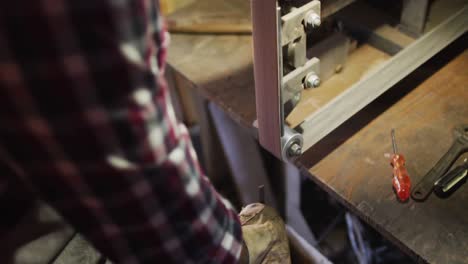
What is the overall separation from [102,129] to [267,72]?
1.23 feet

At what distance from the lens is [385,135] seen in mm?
979

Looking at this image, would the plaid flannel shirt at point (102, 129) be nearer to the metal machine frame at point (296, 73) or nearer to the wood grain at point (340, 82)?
the metal machine frame at point (296, 73)

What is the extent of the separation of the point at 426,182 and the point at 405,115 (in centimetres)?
18

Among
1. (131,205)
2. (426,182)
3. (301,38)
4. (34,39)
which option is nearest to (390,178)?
(426,182)

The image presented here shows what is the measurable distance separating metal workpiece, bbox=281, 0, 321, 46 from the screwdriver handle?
309 mm

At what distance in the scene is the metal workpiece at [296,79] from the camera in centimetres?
81

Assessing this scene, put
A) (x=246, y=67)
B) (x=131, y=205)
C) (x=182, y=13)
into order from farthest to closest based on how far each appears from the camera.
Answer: (x=182, y=13) < (x=246, y=67) < (x=131, y=205)

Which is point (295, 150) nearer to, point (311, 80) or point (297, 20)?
point (311, 80)

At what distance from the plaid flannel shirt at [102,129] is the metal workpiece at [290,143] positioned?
0.27m

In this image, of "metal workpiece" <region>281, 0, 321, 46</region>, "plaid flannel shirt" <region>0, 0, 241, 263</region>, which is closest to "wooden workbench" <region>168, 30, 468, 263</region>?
"metal workpiece" <region>281, 0, 321, 46</region>

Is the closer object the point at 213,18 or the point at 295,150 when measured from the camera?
the point at 295,150

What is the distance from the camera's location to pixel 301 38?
79cm

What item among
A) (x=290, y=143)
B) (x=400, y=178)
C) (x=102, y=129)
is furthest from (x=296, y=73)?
(x=102, y=129)

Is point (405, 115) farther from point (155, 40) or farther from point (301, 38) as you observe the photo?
point (155, 40)
